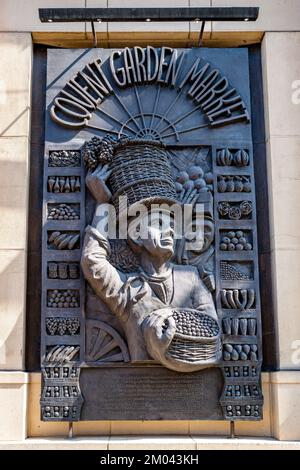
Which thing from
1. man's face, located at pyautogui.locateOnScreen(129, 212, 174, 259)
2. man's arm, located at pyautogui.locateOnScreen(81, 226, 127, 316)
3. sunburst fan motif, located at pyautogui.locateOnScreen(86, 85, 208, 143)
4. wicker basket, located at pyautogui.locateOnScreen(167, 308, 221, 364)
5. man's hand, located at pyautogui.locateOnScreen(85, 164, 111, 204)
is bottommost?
wicker basket, located at pyautogui.locateOnScreen(167, 308, 221, 364)

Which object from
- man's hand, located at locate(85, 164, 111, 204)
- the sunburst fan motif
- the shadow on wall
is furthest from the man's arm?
the sunburst fan motif

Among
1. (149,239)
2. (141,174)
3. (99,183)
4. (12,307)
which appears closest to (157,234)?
(149,239)

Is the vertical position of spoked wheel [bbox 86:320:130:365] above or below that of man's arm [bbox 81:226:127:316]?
below

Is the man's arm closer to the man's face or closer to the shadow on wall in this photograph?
the man's face

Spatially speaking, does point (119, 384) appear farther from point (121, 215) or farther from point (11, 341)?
point (121, 215)

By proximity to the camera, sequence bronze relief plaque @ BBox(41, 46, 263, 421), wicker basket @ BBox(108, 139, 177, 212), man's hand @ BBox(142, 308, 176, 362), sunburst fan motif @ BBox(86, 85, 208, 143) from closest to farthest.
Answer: man's hand @ BBox(142, 308, 176, 362) < bronze relief plaque @ BBox(41, 46, 263, 421) < wicker basket @ BBox(108, 139, 177, 212) < sunburst fan motif @ BBox(86, 85, 208, 143)

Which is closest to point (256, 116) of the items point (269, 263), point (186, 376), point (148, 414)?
point (269, 263)

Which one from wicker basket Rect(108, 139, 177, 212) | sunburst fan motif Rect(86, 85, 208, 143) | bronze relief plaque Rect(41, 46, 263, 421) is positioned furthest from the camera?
sunburst fan motif Rect(86, 85, 208, 143)

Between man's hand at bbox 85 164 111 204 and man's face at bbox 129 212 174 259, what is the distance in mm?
496

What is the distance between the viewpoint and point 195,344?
6801mm

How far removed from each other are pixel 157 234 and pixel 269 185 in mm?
1638

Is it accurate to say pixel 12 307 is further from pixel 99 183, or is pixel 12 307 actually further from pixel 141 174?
pixel 141 174

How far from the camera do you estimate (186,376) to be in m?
6.98

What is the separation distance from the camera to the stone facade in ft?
22.8
